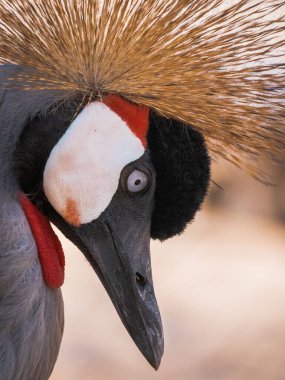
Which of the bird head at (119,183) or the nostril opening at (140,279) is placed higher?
the bird head at (119,183)

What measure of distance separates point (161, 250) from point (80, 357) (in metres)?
0.65

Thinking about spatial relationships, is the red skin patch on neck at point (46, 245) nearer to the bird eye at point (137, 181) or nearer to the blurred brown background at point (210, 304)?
the bird eye at point (137, 181)

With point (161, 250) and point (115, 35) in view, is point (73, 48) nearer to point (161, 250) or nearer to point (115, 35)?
point (115, 35)

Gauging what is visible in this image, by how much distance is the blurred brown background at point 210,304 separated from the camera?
3.48m

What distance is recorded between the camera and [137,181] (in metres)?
1.92

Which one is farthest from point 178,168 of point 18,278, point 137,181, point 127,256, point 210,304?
point 210,304

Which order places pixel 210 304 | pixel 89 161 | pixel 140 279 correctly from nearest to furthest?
1. pixel 89 161
2. pixel 140 279
3. pixel 210 304

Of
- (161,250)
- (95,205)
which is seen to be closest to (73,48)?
(95,205)

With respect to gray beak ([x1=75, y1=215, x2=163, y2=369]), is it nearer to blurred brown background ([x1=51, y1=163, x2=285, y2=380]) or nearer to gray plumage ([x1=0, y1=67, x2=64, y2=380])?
gray plumage ([x1=0, y1=67, x2=64, y2=380])

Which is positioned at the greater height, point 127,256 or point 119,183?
point 119,183

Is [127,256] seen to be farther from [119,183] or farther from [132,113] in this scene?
[132,113]

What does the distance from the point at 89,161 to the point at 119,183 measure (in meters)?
0.07

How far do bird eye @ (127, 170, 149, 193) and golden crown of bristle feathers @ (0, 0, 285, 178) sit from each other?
0.11 metres

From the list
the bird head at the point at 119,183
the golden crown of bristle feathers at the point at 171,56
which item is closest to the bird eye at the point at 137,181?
the bird head at the point at 119,183
